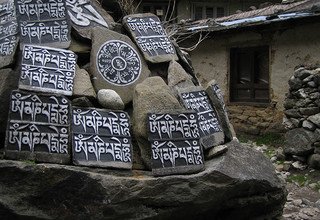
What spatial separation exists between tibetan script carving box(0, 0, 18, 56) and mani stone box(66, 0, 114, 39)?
1.54 ft

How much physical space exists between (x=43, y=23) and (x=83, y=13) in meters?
0.44

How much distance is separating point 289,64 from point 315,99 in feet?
6.84

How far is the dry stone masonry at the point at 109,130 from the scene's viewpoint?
113 inches

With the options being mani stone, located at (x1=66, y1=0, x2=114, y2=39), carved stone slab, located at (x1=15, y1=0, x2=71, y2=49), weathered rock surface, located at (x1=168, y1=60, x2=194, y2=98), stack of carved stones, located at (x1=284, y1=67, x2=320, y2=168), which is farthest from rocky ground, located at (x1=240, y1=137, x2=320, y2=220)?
carved stone slab, located at (x1=15, y1=0, x2=71, y2=49)

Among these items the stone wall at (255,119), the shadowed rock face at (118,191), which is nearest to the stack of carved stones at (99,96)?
the shadowed rock face at (118,191)

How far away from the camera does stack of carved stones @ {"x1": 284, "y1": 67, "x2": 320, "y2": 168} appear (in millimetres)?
6598

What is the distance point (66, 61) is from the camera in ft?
11.3

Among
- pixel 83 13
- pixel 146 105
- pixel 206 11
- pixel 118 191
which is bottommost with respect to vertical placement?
pixel 118 191

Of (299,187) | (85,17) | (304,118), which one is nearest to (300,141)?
(304,118)

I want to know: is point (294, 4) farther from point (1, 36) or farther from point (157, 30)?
point (1, 36)

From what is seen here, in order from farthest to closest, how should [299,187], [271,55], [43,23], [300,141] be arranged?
[271,55]
[300,141]
[299,187]
[43,23]

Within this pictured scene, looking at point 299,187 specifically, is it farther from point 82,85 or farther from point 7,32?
point 7,32

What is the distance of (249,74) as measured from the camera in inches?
381

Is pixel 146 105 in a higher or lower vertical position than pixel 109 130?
higher
